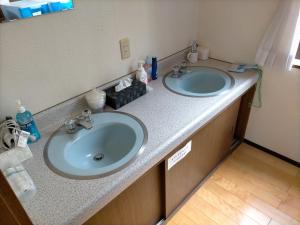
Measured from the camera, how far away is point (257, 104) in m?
1.77

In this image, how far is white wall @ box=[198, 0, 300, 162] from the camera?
1.52m

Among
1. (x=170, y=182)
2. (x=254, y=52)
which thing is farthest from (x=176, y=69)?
(x=170, y=182)

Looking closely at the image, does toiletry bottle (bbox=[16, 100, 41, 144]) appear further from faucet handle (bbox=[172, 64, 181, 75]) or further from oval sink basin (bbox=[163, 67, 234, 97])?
faucet handle (bbox=[172, 64, 181, 75])

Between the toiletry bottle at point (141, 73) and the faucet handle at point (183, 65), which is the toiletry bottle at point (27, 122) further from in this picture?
the faucet handle at point (183, 65)

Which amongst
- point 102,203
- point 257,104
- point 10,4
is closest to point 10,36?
point 10,4

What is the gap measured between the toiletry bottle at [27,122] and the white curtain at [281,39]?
139 cm

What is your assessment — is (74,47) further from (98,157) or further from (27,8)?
(98,157)

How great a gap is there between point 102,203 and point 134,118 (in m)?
0.47

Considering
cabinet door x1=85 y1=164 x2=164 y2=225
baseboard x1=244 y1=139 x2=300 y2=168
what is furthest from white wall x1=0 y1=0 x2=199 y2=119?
baseboard x1=244 y1=139 x2=300 y2=168

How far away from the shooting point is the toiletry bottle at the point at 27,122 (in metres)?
0.99

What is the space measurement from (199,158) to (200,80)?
0.57 meters

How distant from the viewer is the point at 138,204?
113cm

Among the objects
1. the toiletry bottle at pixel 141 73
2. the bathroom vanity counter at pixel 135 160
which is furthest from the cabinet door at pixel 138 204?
the toiletry bottle at pixel 141 73

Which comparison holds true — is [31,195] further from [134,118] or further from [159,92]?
[159,92]
